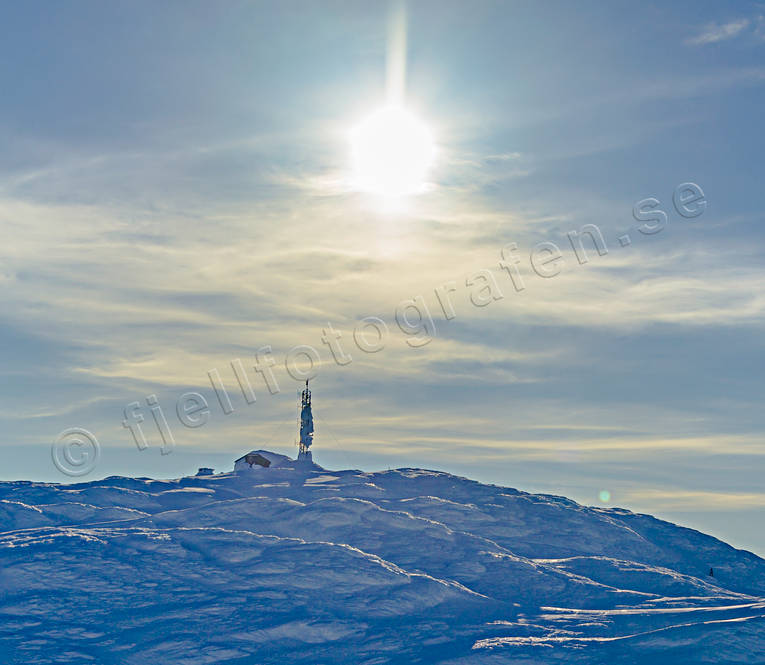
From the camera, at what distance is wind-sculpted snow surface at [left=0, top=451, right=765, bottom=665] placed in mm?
130250

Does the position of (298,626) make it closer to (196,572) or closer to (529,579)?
(196,572)

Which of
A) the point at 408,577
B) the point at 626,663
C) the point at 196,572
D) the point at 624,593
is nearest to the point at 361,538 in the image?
the point at 408,577

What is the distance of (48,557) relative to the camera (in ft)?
520

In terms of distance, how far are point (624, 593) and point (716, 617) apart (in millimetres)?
30893

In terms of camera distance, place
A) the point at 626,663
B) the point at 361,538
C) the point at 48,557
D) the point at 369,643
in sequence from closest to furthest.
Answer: the point at 626,663 < the point at 369,643 < the point at 48,557 < the point at 361,538

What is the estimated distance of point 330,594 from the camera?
15250cm

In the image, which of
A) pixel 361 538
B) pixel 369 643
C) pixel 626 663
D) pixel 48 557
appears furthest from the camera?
pixel 361 538

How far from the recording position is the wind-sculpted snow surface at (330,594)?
130250 mm

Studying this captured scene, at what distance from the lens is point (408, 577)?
15900 cm

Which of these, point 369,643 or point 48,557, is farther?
point 48,557

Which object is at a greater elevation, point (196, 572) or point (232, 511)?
point (232, 511)

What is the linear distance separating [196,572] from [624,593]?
3104 inches

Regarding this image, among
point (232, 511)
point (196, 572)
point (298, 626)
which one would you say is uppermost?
point (232, 511)

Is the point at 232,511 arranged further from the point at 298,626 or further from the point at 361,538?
the point at 298,626
